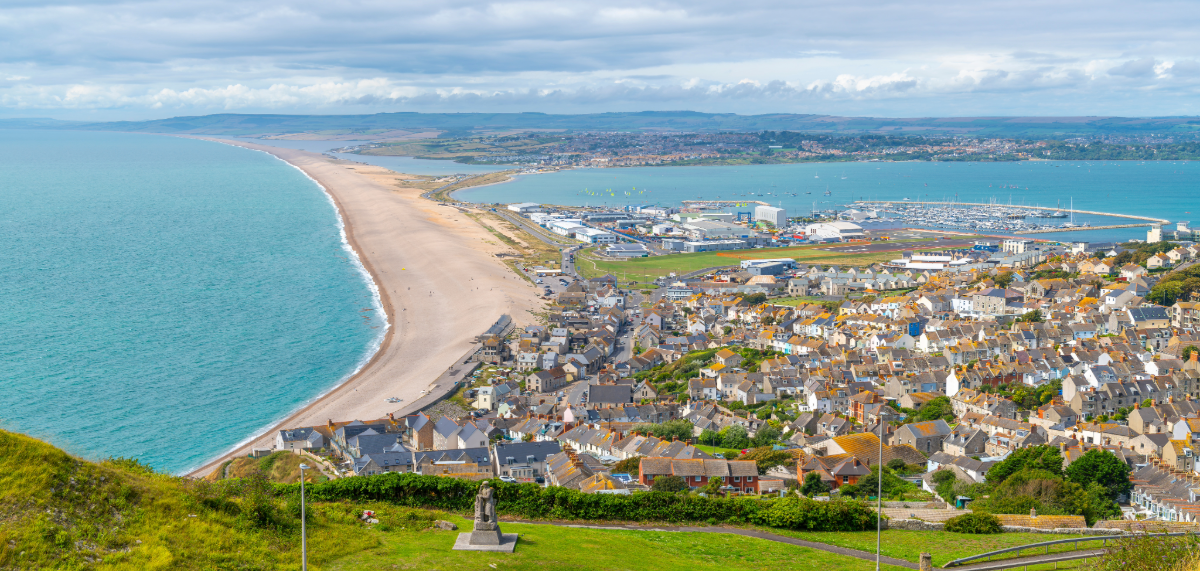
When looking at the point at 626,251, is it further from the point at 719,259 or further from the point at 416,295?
the point at 416,295

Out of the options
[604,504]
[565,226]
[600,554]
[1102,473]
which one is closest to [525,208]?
[565,226]

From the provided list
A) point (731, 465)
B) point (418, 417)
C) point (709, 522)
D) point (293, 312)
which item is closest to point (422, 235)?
point (293, 312)

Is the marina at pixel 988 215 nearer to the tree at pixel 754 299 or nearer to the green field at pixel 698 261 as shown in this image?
the green field at pixel 698 261

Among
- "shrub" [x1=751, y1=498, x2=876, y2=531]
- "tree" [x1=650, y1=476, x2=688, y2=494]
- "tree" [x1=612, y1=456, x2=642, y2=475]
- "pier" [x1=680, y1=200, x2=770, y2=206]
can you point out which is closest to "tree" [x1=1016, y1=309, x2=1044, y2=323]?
"tree" [x1=612, y1=456, x2=642, y2=475]

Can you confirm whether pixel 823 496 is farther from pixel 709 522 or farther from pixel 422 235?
pixel 422 235

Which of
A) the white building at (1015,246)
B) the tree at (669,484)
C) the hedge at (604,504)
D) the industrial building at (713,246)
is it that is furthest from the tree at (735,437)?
the industrial building at (713,246)

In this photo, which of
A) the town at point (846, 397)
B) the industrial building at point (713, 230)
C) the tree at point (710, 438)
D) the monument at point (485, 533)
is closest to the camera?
the monument at point (485, 533)
